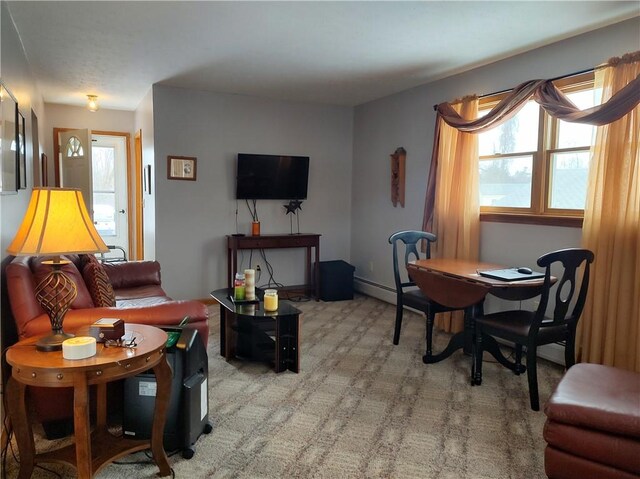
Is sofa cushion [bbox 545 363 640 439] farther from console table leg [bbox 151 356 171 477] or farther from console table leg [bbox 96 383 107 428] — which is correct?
console table leg [bbox 96 383 107 428]

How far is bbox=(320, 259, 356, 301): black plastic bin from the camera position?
5164 millimetres

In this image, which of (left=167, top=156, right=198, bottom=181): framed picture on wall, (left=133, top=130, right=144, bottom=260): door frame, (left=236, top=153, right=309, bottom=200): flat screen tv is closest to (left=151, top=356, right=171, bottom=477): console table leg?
(left=167, top=156, right=198, bottom=181): framed picture on wall

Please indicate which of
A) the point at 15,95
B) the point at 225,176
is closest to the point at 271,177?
the point at 225,176

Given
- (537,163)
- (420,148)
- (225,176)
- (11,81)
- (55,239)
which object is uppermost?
(11,81)

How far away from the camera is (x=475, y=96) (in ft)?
12.4

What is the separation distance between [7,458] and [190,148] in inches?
133

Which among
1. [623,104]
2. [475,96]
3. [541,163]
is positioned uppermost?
[475,96]

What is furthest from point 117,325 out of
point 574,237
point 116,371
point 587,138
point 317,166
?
point 317,166

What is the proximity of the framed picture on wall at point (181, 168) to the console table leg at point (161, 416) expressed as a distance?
3.20 m

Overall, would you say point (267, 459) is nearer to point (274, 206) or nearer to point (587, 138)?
point (587, 138)

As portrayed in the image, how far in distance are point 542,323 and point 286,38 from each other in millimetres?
2462

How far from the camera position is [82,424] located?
1.62 m

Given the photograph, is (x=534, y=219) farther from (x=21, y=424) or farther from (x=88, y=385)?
(x=21, y=424)

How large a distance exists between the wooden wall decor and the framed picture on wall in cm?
208
